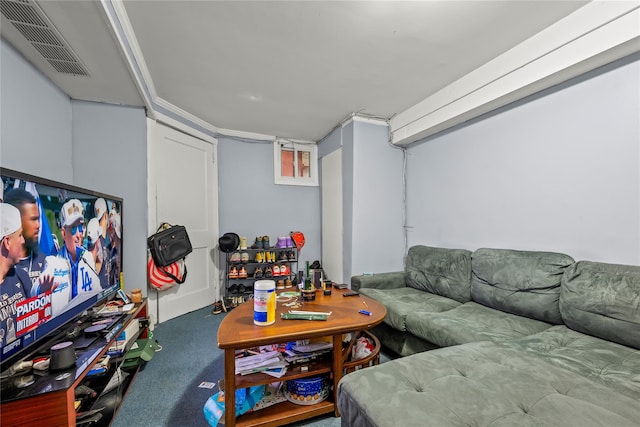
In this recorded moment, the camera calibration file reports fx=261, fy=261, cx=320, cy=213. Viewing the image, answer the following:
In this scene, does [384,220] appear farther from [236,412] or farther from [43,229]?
[43,229]

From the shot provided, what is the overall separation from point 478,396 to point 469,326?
2.51 ft

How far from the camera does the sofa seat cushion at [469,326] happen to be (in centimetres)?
155

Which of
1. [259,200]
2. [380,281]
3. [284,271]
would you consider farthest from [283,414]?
[259,200]

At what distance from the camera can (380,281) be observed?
263 cm

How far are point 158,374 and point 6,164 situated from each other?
1.64m

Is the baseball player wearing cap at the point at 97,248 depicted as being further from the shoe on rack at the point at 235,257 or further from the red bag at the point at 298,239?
the red bag at the point at 298,239

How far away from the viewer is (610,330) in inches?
55.1

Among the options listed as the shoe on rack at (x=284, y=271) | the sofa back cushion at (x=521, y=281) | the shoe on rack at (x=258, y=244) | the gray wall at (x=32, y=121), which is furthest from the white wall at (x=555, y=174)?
the gray wall at (x=32, y=121)

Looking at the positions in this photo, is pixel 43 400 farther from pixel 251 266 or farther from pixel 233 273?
pixel 251 266

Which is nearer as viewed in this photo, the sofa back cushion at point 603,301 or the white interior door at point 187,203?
the sofa back cushion at point 603,301

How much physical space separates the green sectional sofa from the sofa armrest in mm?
143

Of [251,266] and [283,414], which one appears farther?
[251,266]

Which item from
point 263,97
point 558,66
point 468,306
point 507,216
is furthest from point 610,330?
point 263,97

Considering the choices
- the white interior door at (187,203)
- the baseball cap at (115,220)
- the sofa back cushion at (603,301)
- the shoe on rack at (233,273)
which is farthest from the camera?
the shoe on rack at (233,273)
